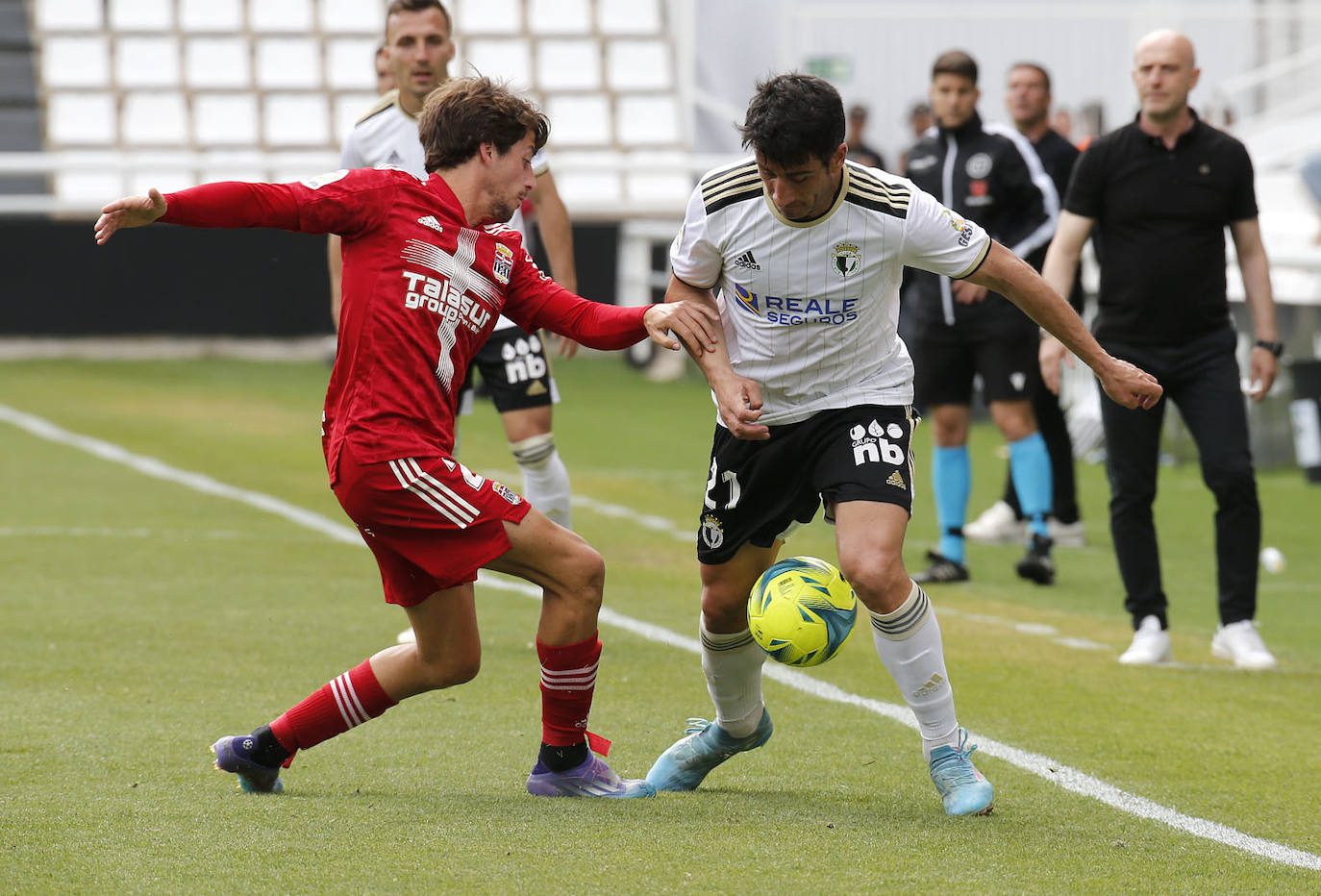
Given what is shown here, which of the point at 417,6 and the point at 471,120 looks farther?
the point at 417,6

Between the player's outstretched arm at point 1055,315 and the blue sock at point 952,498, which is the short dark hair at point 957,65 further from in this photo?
the player's outstretched arm at point 1055,315

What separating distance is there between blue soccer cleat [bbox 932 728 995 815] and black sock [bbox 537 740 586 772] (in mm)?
934

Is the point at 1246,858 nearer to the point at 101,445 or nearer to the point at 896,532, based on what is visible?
the point at 896,532

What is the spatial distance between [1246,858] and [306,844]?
2231mm

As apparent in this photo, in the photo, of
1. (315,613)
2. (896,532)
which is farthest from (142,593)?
(896,532)

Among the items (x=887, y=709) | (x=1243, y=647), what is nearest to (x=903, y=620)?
(x=887, y=709)

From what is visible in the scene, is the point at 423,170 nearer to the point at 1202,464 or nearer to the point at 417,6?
the point at 417,6

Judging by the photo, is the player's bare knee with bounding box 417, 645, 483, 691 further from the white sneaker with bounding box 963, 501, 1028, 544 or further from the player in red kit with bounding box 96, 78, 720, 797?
the white sneaker with bounding box 963, 501, 1028, 544

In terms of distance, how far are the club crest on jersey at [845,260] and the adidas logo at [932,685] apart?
1082 millimetres

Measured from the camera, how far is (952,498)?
8.83 metres

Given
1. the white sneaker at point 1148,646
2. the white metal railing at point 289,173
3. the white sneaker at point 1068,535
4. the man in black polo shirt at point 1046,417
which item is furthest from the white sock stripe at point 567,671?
the white metal railing at point 289,173

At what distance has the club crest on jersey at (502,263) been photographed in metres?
4.64

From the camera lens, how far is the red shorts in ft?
14.5

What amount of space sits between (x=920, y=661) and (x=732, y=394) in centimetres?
86
